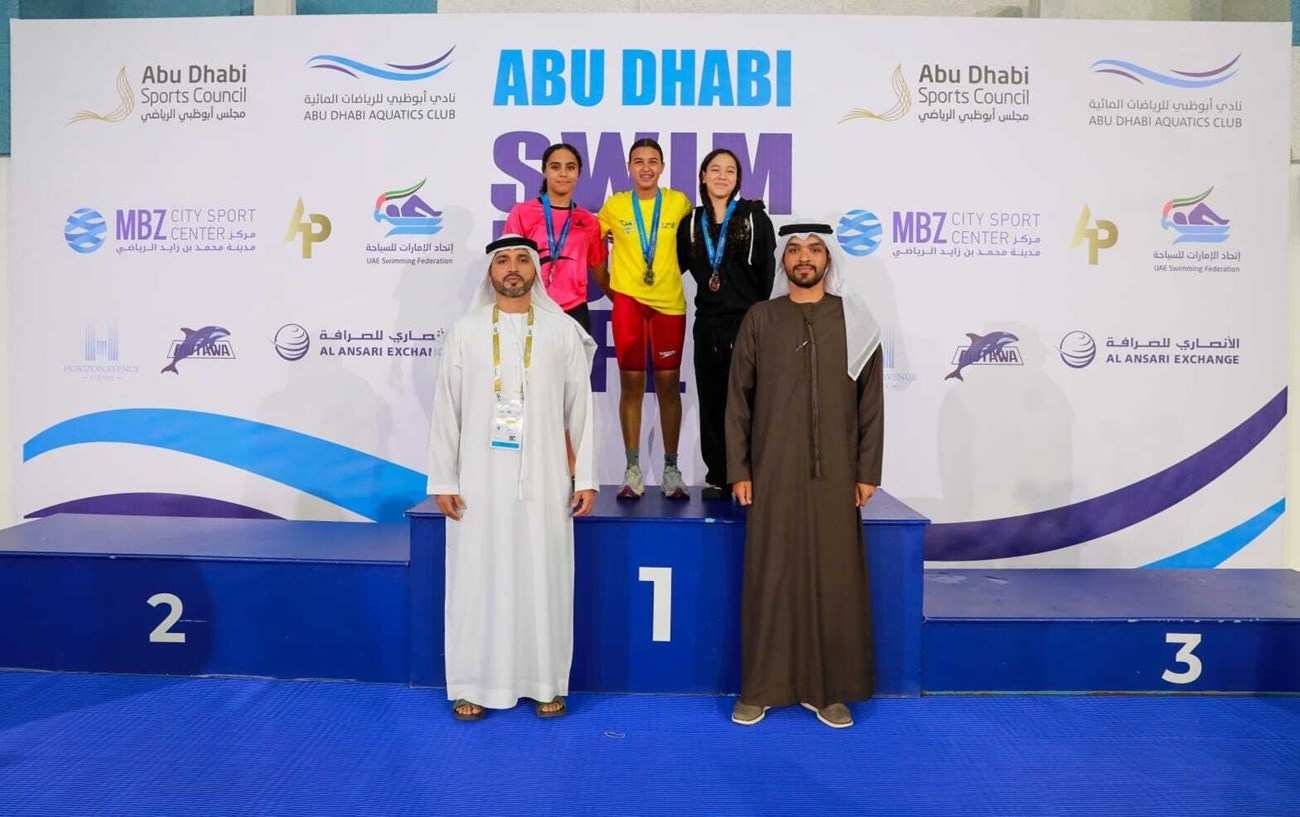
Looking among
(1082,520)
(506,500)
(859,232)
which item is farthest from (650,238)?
(1082,520)

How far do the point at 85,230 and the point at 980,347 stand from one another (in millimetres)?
4725

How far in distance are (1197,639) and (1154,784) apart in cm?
93

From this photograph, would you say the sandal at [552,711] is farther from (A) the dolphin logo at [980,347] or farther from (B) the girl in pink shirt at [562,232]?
(A) the dolphin logo at [980,347]

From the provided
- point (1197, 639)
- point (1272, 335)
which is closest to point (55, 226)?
point (1197, 639)

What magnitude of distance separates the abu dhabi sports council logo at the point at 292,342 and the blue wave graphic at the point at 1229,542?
4.58 meters

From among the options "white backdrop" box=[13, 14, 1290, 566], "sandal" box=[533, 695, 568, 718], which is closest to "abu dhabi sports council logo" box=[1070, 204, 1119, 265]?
"white backdrop" box=[13, 14, 1290, 566]

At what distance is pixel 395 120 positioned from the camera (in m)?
4.63

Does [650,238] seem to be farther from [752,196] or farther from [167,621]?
[167,621]

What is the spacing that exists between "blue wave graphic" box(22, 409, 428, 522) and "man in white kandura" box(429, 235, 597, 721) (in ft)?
5.10

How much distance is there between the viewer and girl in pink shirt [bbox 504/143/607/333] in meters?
3.72

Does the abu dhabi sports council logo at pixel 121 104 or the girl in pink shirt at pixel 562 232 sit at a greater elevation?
the abu dhabi sports council logo at pixel 121 104

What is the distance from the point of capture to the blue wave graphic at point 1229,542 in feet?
15.3

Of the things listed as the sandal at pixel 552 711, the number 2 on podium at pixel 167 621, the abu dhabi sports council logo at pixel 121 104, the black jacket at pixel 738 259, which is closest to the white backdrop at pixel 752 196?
the abu dhabi sports council logo at pixel 121 104

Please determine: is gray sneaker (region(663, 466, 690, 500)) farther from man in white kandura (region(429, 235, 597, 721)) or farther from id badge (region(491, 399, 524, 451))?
id badge (region(491, 399, 524, 451))
